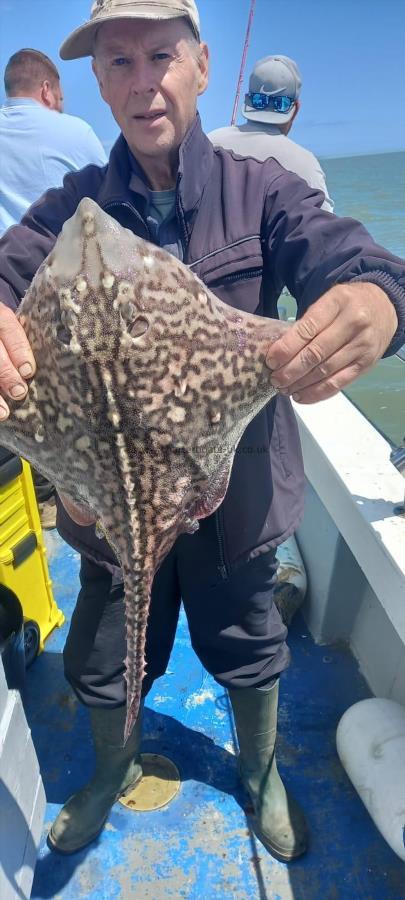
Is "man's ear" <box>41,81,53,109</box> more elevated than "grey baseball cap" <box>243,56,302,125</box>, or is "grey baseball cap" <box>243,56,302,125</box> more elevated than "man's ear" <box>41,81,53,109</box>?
"grey baseball cap" <box>243,56,302,125</box>

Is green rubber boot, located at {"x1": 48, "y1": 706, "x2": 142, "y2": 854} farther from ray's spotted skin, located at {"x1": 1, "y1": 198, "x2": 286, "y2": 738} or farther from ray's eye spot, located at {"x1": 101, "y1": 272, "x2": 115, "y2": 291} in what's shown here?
ray's eye spot, located at {"x1": 101, "y1": 272, "x2": 115, "y2": 291}

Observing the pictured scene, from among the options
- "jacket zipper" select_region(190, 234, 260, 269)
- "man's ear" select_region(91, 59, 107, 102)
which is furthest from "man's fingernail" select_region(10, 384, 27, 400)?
"man's ear" select_region(91, 59, 107, 102)

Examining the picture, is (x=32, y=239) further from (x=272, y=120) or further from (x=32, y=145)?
(x=272, y=120)

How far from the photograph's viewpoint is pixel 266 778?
3072mm

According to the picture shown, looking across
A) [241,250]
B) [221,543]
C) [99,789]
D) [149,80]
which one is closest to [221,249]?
[241,250]

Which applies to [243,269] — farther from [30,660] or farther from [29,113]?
[29,113]

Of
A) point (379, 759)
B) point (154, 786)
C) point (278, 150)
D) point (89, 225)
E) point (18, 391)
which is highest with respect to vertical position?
point (89, 225)

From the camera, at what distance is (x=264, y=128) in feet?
16.9

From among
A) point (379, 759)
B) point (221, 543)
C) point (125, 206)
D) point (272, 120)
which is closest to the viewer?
point (125, 206)

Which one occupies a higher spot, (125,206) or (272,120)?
(272,120)

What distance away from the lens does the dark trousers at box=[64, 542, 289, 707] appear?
8.63 feet

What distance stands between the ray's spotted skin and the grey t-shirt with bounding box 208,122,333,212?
350cm

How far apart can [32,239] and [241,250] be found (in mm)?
739

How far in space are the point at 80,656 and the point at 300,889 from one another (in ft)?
4.86
